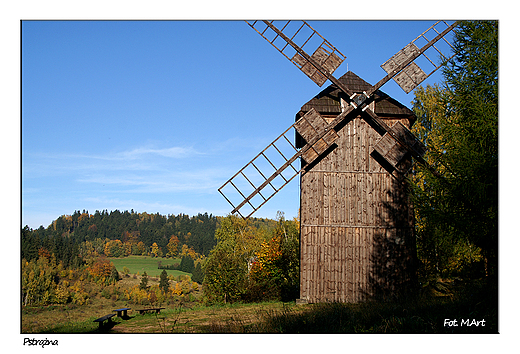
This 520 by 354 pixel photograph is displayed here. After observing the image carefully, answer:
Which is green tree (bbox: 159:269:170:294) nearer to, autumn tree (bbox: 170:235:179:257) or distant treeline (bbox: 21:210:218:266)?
distant treeline (bbox: 21:210:218:266)

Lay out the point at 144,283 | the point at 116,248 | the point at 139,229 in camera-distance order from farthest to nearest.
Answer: the point at 139,229 → the point at 116,248 → the point at 144,283

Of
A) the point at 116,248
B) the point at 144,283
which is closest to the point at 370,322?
the point at 144,283

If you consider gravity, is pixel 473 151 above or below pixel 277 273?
above

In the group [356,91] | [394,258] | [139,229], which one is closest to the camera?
[394,258]

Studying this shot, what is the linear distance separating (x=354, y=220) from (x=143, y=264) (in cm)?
8507

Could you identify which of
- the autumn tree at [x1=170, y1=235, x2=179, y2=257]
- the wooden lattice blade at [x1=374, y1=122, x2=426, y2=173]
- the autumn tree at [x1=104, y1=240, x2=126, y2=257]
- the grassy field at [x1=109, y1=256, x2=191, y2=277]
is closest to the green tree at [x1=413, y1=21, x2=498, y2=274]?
the wooden lattice blade at [x1=374, y1=122, x2=426, y2=173]

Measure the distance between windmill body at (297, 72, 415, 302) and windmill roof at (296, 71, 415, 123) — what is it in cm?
4

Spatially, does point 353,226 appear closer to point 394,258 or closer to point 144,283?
point 394,258

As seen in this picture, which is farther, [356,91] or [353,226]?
[356,91]

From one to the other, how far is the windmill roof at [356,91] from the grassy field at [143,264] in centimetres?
7365

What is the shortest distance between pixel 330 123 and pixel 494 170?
5.56m

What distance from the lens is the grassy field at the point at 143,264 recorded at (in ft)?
263

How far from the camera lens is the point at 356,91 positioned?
1275 cm

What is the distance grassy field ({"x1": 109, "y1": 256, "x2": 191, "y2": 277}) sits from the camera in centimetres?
8015
